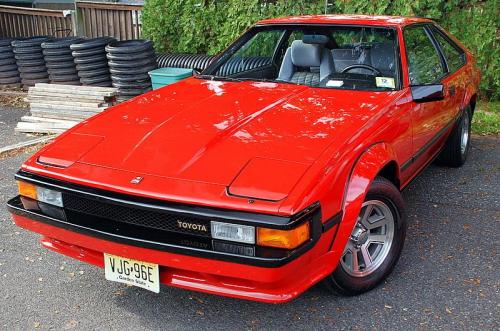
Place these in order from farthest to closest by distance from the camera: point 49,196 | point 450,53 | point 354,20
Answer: point 450,53, point 354,20, point 49,196

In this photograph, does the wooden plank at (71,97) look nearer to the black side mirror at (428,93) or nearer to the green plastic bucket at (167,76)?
the green plastic bucket at (167,76)

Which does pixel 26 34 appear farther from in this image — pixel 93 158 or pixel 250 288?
pixel 250 288

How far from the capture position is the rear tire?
487 cm

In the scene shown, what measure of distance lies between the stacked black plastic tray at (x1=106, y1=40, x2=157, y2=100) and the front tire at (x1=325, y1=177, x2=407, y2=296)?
5.29m

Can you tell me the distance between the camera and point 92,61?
7840 millimetres

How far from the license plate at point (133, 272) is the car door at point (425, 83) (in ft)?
6.59

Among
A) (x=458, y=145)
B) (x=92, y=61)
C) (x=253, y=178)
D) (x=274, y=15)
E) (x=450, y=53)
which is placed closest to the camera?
(x=253, y=178)

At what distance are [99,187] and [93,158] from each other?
0.95 feet

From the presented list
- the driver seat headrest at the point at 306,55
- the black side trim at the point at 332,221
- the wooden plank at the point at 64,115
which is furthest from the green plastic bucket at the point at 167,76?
the black side trim at the point at 332,221

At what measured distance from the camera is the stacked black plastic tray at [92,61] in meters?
7.82

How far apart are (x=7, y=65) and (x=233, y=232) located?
323 inches

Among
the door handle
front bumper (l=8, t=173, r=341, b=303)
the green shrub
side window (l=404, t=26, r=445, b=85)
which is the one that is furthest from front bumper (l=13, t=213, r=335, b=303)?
the green shrub

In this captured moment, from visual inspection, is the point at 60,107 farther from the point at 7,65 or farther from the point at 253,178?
the point at 253,178

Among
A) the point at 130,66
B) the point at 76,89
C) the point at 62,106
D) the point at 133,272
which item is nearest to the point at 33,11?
the point at 130,66
